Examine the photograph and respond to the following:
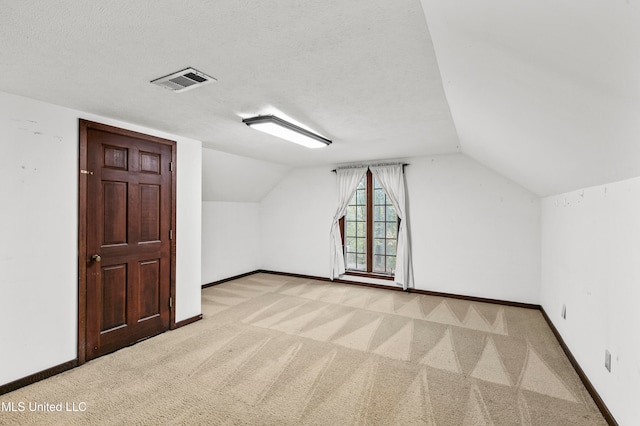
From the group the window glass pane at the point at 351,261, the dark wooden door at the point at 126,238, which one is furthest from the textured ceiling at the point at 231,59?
the window glass pane at the point at 351,261

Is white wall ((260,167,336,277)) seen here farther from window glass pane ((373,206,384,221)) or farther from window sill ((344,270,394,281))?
window glass pane ((373,206,384,221))

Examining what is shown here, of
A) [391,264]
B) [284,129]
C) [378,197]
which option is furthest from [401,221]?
[284,129]

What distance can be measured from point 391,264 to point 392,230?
631mm

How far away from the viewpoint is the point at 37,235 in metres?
2.51

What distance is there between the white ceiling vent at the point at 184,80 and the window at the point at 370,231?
3915mm

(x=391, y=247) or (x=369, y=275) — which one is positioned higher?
(x=391, y=247)

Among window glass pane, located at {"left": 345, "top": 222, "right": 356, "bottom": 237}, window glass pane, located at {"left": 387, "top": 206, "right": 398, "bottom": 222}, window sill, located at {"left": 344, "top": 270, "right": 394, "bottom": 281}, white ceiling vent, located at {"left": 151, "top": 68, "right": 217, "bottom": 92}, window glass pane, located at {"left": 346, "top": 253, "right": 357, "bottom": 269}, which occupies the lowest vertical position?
window sill, located at {"left": 344, "top": 270, "right": 394, "bottom": 281}

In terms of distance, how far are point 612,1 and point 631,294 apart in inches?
72.8

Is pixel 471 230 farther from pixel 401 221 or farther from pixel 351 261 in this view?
pixel 351 261

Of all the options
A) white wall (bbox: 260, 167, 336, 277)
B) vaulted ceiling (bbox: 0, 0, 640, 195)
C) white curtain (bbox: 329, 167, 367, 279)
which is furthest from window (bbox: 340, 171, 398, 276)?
vaulted ceiling (bbox: 0, 0, 640, 195)

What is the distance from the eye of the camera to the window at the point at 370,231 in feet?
17.9

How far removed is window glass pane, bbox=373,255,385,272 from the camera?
5.53 meters

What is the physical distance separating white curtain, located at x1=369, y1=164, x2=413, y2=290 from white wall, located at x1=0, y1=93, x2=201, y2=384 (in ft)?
13.5

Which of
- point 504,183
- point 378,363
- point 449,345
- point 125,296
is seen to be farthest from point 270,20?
point 504,183
